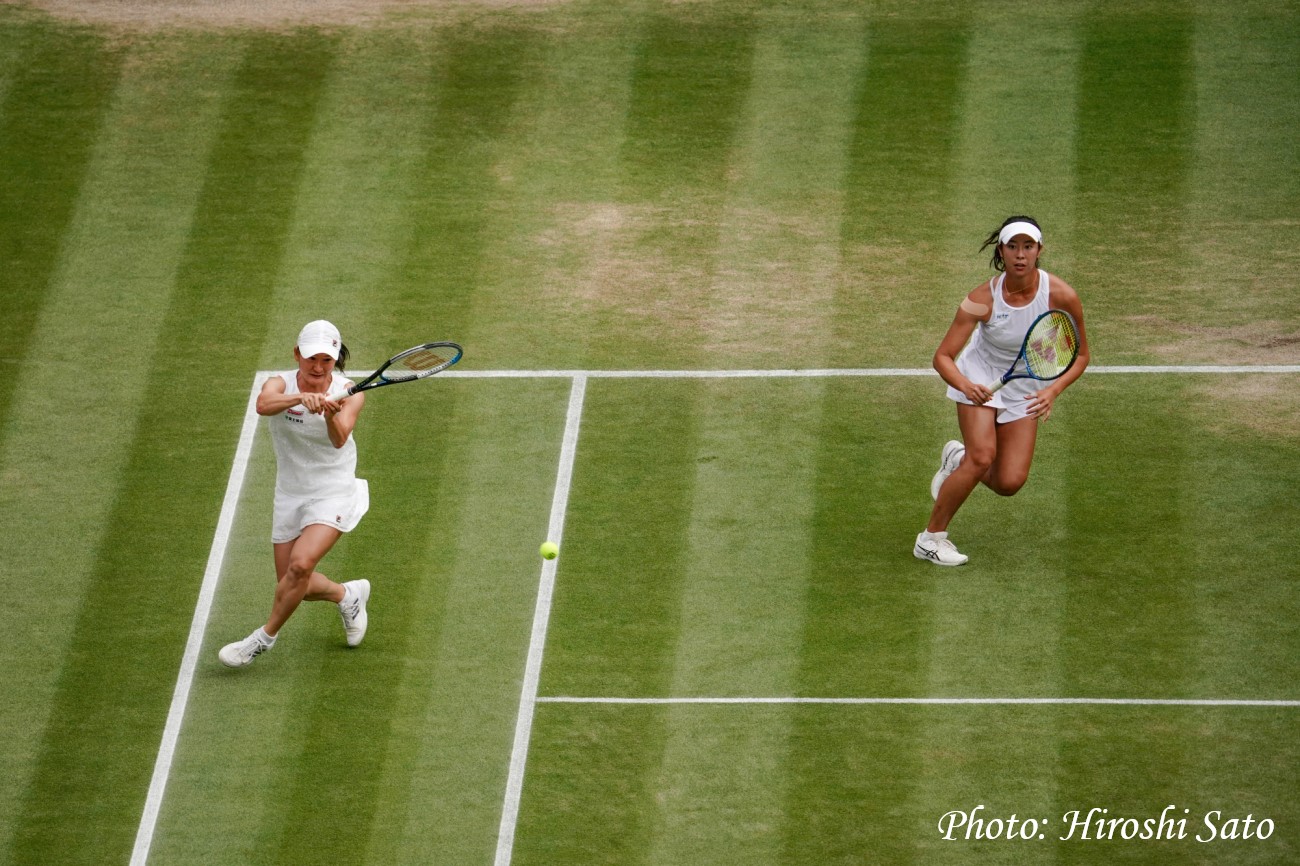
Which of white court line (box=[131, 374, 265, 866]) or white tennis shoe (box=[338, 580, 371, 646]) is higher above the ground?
white tennis shoe (box=[338, 580, 371, 646])

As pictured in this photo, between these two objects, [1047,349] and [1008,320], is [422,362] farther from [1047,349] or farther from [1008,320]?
[1047,349]

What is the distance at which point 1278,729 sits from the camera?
9.03m

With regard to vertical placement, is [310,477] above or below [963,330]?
below

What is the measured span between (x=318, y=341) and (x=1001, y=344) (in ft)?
12.4

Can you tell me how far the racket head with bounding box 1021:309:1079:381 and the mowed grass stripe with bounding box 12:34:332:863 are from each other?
16.5 feet

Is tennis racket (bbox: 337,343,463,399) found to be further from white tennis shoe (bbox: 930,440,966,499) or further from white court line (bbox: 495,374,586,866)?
white tennis shoe (bbox: 930,440,966,499)

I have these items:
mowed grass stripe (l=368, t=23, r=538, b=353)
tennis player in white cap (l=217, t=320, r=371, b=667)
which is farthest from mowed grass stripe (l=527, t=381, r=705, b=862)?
mowed grass stripe (l=368, t=23, r=538, b=353)

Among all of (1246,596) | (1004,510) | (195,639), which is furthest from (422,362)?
(1246,596)

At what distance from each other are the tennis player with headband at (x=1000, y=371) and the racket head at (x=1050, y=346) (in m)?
0.07

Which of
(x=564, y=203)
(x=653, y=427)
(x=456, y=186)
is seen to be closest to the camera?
Result: (x=653, y=427)

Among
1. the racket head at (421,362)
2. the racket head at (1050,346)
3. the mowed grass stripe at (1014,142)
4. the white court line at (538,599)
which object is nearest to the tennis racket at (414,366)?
the racket head at (421,362)

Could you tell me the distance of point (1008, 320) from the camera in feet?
32.0

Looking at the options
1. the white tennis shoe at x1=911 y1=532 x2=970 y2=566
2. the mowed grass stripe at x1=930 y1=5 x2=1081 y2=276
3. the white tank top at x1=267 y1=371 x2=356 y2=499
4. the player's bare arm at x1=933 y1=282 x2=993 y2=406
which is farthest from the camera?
the mowed grass stripe at x1=930 y1=5 x2=1081 y2=276

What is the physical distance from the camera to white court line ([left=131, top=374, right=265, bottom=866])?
8.98 m
